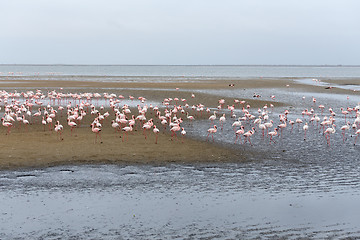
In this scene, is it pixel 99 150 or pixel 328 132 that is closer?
pixel 99 150

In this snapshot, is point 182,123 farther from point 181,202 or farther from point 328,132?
point 181,202

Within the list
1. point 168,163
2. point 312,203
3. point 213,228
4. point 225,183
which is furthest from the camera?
point 168,163

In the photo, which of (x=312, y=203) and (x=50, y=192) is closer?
(x=312, y=203)

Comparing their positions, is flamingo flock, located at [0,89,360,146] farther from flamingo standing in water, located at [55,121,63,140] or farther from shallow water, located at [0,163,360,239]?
shallow water, located at [0,163,360,239]

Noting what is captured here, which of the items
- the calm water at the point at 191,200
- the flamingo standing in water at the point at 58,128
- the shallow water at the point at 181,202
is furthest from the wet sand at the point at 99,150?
the shallow water at the point at 181,202

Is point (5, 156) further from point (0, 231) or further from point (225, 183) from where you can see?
point (225, 183)

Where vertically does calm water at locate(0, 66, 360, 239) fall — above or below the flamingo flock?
below

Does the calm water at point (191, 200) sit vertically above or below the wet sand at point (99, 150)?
below

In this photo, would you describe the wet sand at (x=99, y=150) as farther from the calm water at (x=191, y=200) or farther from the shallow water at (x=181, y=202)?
the shallow water at (x=181, y=202)

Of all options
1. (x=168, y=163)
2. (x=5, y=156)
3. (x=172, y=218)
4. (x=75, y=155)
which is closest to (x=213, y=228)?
(x=172, y=218)

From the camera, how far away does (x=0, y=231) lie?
9.65m

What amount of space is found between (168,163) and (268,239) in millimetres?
7032

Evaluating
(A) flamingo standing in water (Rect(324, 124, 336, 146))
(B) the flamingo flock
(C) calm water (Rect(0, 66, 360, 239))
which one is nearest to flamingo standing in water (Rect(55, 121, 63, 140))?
(B) the flamingo flock

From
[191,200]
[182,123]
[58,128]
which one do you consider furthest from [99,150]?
[182,123]
